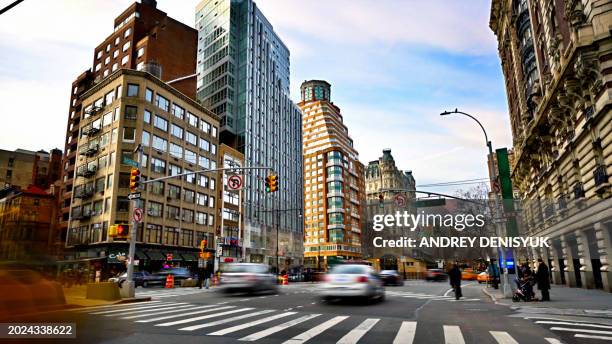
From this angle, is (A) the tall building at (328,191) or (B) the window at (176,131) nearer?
(B) the window at (176,131)

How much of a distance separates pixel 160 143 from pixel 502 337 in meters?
54.3

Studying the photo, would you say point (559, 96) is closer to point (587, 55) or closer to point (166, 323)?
point (587, 55)

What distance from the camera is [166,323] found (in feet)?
34.4

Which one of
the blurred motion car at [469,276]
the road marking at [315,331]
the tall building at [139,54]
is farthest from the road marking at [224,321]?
the tall building at [139,54]

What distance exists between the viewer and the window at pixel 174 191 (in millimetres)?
57041

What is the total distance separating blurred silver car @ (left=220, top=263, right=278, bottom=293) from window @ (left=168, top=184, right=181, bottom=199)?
128 feet

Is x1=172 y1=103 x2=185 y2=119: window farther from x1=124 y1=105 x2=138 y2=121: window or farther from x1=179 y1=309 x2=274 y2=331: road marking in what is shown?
x1=179 y1=309 x2=274 y2=331: road marking

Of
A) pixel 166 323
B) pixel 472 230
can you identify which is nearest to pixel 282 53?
pixel 472 230

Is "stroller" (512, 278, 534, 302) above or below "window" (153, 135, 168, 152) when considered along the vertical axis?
below

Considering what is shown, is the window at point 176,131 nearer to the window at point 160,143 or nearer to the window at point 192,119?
the window at point 160,143

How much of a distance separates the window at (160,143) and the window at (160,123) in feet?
5.42

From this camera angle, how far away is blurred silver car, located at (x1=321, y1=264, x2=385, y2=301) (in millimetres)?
15289

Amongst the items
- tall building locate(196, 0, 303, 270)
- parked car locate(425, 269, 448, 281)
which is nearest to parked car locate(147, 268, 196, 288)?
parked car locate(425, 269, 448, 281)

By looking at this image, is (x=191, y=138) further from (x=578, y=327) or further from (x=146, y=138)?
(x=578, y=327)
